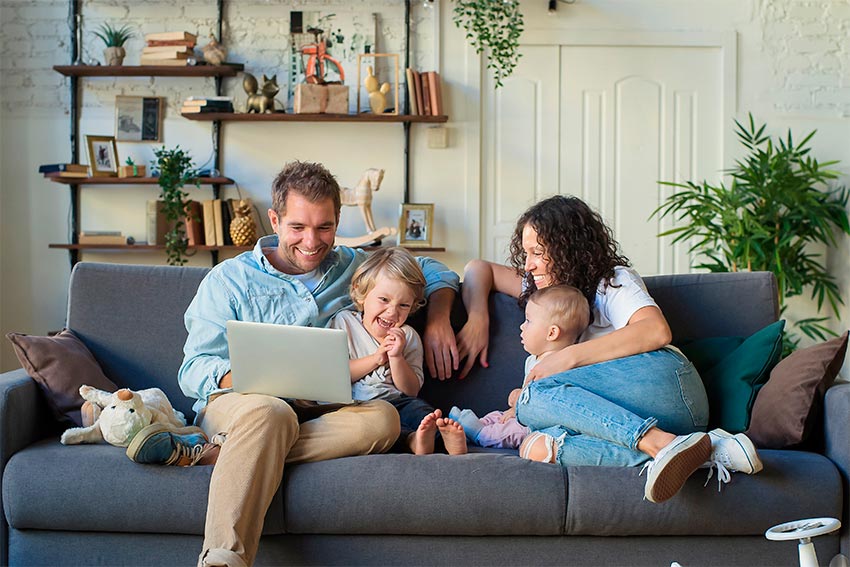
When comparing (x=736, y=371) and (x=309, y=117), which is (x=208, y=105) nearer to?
(x=309, y=117)

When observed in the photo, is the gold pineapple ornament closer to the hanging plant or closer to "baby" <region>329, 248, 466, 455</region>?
the hanging plant

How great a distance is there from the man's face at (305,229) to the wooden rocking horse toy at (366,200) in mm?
2311

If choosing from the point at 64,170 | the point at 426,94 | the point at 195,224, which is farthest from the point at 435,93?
the point at 64,170

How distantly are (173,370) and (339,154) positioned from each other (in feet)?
8.78

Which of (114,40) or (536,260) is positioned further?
(114,40)

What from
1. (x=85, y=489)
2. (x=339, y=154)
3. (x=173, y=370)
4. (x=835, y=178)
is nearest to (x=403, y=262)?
(x=173, y=370)

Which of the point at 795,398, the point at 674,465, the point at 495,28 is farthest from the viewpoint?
the point at 495,28

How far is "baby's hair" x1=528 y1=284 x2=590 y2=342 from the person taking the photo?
7.85ft

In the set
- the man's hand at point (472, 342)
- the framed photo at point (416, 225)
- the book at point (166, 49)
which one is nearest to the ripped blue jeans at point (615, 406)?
the man's hand at point (472, 342)

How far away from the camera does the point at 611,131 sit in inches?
204

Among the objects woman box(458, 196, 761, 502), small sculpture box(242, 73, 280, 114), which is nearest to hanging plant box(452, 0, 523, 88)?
small sculpture box(242, 73, 280, 114)

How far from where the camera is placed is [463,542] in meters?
2.10

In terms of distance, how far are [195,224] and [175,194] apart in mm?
190

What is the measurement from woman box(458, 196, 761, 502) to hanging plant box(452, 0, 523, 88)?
2382mm
